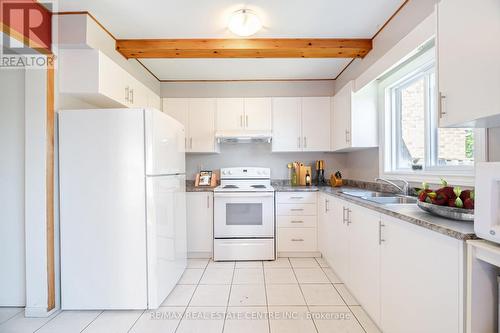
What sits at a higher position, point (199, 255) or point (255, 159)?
point (255, 159)

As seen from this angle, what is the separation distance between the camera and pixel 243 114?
3.31m

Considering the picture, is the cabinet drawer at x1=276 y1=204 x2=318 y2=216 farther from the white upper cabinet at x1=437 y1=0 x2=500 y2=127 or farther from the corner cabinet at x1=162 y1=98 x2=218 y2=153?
the white upper cabinet at x1=437 y1=0 x2=500 y2=127

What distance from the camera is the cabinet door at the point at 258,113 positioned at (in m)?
3.31

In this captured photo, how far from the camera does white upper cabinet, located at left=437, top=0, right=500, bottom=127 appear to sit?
955mm

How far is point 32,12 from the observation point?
176 cm

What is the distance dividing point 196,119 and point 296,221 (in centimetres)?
184

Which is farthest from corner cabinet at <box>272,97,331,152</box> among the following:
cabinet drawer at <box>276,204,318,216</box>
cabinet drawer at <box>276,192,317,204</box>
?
cabinet drawer at <box>276,204,318,216</box>

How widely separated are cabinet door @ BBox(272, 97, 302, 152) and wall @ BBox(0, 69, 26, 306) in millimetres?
2524

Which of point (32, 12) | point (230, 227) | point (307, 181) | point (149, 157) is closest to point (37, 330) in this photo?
point (149, 157)

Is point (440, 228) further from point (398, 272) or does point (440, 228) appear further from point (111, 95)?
point (111, 95)

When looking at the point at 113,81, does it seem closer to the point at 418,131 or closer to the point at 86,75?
the point at 86,75

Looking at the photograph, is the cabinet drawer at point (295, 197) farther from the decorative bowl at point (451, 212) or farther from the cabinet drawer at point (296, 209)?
the decorative bowl at point (451, 212)

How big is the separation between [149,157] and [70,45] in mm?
1076

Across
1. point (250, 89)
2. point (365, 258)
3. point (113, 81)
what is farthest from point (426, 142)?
point (113, 81)
